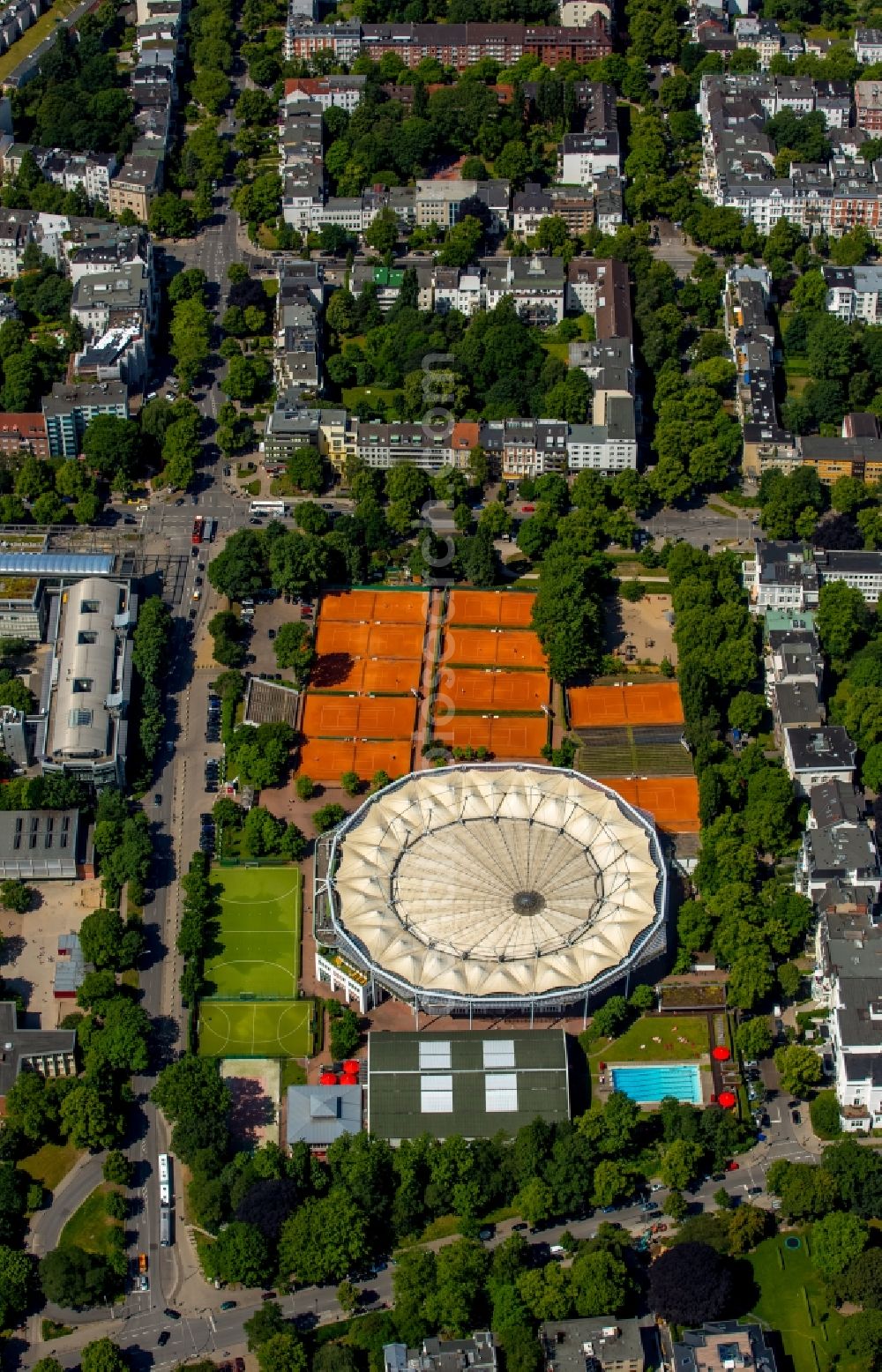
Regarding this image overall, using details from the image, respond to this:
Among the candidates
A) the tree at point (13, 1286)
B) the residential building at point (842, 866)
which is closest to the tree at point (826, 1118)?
the residential building at point (842, 866)

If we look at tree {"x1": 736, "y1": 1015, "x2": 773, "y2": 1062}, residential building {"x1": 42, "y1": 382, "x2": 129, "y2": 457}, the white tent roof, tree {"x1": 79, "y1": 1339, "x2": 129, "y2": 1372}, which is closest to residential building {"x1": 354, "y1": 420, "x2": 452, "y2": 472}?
residential building {"x1": 42, "y1": 382, "x2": 129, "y2": 457}

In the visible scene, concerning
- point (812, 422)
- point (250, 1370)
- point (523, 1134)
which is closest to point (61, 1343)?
point (250, 1370)

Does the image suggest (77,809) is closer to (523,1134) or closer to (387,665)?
(387,665)

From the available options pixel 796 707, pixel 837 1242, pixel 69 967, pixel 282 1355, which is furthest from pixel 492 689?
pixel 282 1355

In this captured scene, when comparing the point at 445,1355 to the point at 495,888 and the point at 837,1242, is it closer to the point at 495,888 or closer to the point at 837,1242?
the point at 837,1242

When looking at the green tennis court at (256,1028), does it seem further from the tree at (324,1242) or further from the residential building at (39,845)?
the residential building at (39,845)
